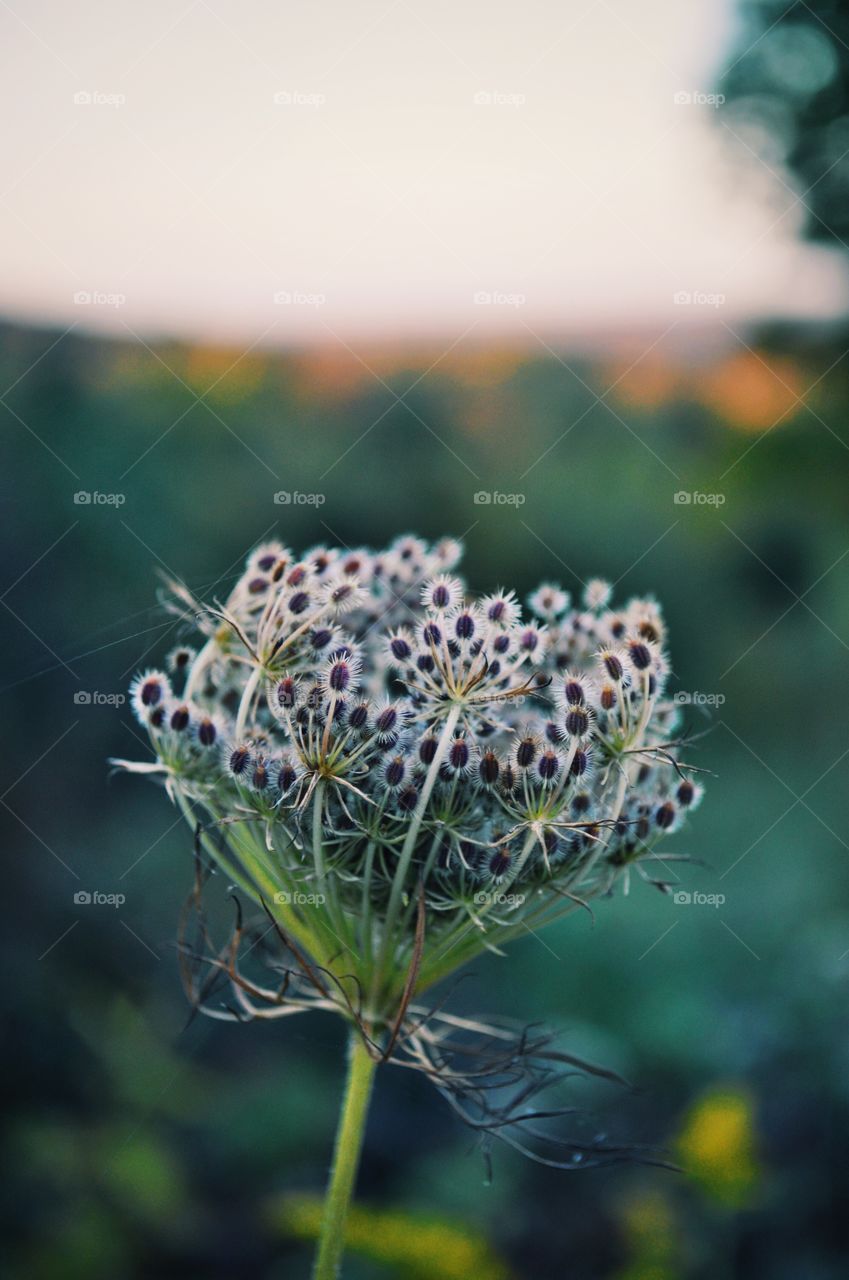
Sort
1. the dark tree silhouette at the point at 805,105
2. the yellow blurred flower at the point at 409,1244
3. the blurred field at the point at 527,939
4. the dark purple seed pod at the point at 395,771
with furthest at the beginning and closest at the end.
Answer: the dark tree silhouette at the point at 805,105 → the blurred field at the point at 527,939 → the yellow blurred flower at the point at 409,1244 → the dark purple seed pod at the point at 395,771

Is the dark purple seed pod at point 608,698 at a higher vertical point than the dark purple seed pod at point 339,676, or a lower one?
lower

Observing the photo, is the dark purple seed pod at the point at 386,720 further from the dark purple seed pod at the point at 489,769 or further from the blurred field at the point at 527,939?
the blurred field at the point at 527,939

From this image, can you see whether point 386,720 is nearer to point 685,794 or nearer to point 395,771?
point 395,771

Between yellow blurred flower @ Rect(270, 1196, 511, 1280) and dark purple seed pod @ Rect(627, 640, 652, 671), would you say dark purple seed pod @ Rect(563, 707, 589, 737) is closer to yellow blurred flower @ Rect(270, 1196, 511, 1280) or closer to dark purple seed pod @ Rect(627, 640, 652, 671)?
dark purple seed pod @ Rect(627, 640, 652, 671)

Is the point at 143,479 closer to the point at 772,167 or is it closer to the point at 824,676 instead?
the point at 772,167

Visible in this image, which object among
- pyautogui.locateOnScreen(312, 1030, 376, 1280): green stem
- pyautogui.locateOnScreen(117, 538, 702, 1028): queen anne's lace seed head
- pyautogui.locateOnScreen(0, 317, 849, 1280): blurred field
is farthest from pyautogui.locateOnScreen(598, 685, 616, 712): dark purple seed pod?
pyautogui.locateOnScreen(0, 317, 849, 1280): blurred field

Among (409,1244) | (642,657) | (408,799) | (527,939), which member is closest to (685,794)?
(642,657)

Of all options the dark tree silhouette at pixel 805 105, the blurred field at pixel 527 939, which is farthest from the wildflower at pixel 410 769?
the dark tree silhouette at pixel 805 105

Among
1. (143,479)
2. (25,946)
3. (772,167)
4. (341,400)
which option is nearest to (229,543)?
(143,479)
